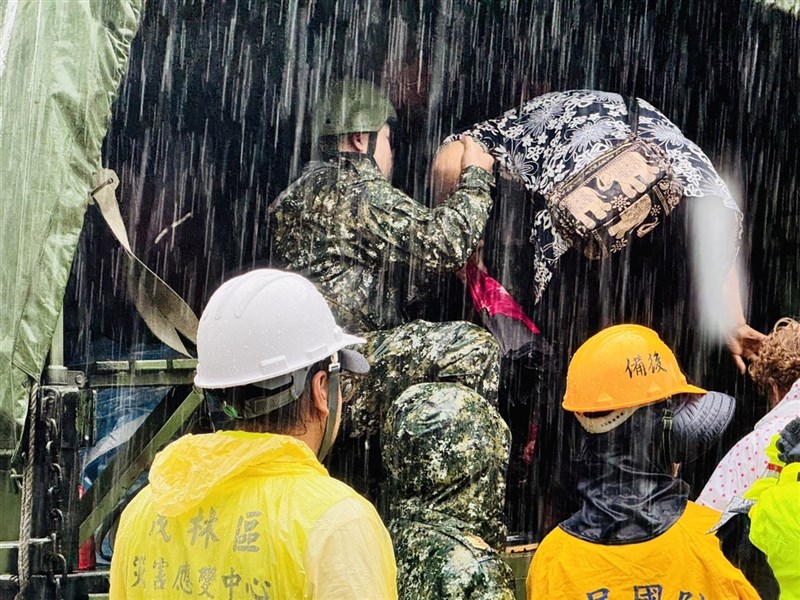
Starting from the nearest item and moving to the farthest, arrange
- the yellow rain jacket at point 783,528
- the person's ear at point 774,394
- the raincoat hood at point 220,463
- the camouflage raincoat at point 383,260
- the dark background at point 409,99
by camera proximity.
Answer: the raincoat hood at point 220,463, the yellow rain jacket at point 783,528, the camouflage raincoat at point 383,260, the person's ear at point 774,394, the dark background at point 409,99

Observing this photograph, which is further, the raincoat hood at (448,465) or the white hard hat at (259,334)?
the raincoat hood at (448,465)

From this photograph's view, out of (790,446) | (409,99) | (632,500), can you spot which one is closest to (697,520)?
(632,500)

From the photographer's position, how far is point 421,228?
14.1 ft

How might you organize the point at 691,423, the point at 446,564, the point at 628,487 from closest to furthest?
1. the point at 628,487
2. the point at 691,423
3. the point at 446,564

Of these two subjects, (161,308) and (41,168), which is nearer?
(41,168)

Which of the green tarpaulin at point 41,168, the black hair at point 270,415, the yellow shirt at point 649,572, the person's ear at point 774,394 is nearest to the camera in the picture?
the black hair at point 270,415

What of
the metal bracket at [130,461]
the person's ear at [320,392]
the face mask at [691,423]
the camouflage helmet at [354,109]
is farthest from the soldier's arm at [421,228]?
the person's ear at [320,392]

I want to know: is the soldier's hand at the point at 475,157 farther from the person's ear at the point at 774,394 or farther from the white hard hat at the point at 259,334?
the white hard hat at the point at 259,334

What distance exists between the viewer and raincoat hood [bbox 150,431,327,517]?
6.48ft

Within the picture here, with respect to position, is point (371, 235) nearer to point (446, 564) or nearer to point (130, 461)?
point (130, 461)

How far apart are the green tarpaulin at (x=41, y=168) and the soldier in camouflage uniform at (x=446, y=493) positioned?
123 centimetres

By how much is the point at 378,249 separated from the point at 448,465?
3.39 feet

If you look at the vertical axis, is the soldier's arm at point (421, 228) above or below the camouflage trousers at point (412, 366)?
above

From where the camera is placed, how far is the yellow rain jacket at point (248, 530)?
1860mm
